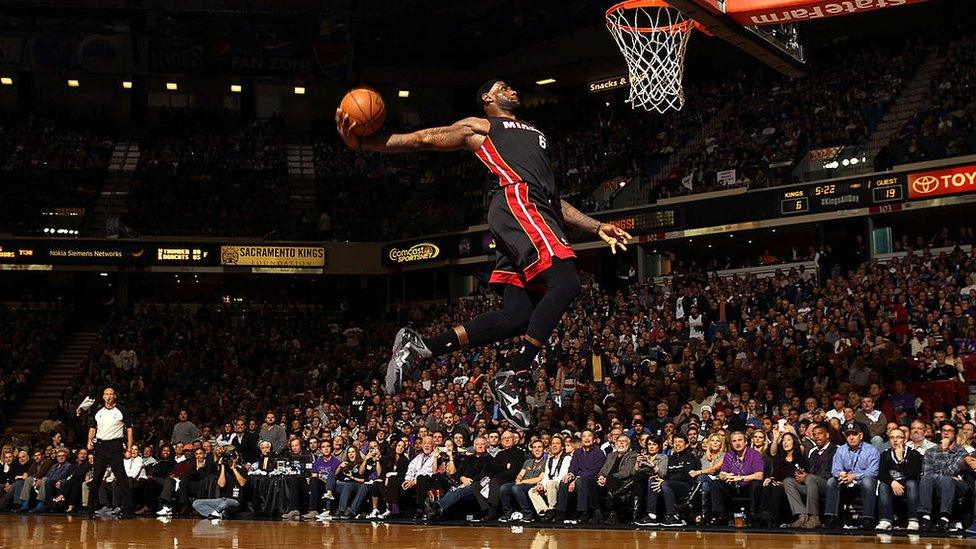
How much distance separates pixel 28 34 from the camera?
3419cm

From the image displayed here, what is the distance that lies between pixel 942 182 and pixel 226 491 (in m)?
15.5

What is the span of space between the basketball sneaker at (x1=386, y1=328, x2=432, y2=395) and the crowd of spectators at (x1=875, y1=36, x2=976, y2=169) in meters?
18.4

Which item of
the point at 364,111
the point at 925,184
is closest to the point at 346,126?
the point at 364,111

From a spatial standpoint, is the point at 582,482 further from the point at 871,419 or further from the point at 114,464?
the point at 114,464

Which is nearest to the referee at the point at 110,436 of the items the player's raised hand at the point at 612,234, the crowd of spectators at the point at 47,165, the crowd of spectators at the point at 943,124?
the player's raised hand at the point at 612,234

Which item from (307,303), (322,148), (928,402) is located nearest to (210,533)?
(928,402)

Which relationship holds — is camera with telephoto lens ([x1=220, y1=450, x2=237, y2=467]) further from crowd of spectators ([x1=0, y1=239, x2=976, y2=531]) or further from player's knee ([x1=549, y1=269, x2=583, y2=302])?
player's knee ([x1=549, y1=269, x2=583, y2=302])

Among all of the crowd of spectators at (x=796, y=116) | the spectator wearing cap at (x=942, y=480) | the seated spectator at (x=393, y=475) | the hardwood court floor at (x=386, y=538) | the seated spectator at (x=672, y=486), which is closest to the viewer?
the hardwood court floor at (x=386, y=538)

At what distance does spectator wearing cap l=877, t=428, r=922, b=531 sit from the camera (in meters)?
12.1

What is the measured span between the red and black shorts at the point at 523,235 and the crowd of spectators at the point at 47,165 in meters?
28.4

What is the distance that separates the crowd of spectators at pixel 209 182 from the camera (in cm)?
3325

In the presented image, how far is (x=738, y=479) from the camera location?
13.0 meters

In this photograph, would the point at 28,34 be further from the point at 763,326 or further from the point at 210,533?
the point at 210,533

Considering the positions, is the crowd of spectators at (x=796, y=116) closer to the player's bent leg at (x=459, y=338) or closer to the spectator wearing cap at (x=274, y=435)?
the spectator wearing cap at (x=274, y=435)
